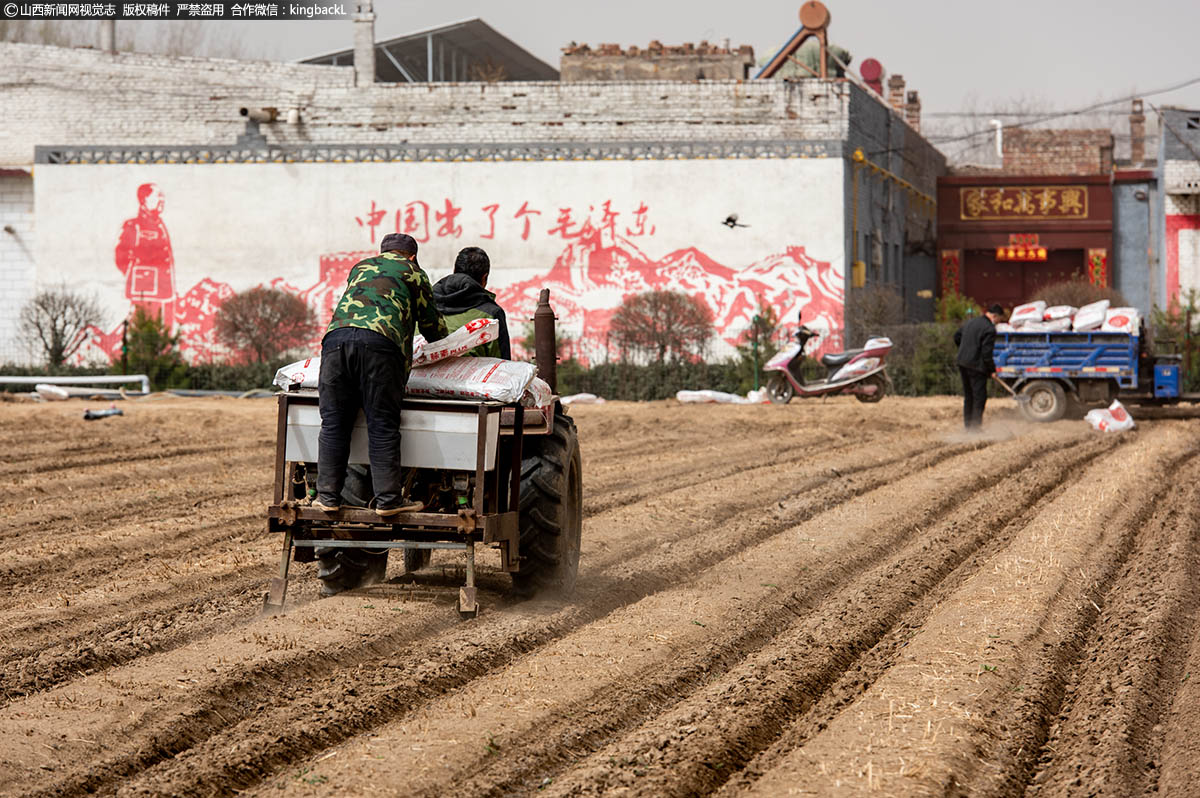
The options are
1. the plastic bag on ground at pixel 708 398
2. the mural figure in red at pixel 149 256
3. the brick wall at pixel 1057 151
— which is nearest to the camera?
the plastic bag on ground at pixel 708 398

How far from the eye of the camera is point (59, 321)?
31.1 metres

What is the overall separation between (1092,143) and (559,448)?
41.5 meters

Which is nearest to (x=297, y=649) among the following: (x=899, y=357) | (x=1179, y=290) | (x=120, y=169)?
(x=899, y=357)

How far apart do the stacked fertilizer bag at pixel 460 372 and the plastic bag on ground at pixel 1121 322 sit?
599 inches

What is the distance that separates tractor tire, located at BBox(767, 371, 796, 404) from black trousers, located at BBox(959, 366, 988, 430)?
5.43 m

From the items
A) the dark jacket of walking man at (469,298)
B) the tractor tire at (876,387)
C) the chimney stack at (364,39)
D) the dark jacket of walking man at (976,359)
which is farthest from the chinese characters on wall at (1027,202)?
the dark jacket of walking man at (469,298)

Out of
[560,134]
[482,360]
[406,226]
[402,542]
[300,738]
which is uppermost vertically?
[560,134]

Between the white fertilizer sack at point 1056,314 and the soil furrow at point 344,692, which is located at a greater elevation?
the white fertilizer sack at point 1056,314

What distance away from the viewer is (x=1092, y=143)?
45.3 metres

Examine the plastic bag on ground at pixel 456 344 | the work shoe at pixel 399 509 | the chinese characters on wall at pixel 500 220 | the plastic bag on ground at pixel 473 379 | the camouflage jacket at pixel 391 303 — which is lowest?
the work shoe at pixel 399 509

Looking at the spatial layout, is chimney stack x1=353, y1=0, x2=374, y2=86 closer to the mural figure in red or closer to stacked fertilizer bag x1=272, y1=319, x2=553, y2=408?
the mural figure in red

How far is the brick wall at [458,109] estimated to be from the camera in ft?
101

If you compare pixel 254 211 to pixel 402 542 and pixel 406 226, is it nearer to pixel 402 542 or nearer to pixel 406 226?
pixel 406 226

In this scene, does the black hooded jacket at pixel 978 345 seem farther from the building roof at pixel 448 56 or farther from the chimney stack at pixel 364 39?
the building roof at pixel 448 56
